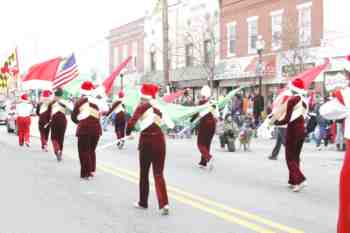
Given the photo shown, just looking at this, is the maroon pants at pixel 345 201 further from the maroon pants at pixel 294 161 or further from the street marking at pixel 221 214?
the maroon pants at pixel 294 161

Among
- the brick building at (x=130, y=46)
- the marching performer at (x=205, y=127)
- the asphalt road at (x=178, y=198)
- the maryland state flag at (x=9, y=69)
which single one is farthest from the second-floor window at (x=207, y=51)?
the marching performer at (x=205, y=127)

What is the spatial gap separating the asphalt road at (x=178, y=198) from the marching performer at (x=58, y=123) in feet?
1.56

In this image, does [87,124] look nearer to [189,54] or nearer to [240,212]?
[240,212]

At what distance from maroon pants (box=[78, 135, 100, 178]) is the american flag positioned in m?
6.56

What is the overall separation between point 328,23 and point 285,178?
17.4 meters

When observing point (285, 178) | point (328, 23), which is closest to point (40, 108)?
point (285, 178)

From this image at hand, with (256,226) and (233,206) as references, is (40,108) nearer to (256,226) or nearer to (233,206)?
(233,206)

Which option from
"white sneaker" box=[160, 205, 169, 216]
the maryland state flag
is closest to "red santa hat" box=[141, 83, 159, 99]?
"white sneaker" box=[160, 205, 169, 216]

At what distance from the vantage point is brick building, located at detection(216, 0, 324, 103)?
2892 cm

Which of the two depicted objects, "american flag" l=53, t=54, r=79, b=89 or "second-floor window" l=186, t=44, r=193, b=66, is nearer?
"american flag" l=53, t=54, r=79, b=89

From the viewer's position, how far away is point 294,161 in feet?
35.2

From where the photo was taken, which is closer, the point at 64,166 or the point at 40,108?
the point at 64,166

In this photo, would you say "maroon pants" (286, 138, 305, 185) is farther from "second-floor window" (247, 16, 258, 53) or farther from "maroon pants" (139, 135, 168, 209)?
"second-floor window" (247, 16, 258, 53)

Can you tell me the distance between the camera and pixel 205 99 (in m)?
14.4
